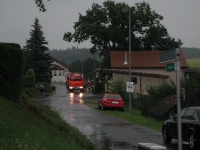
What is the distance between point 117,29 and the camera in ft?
224

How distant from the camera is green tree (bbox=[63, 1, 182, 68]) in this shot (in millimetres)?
68250

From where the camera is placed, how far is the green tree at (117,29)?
68250 millimetres

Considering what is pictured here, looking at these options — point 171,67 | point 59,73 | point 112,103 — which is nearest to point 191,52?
point 59,73

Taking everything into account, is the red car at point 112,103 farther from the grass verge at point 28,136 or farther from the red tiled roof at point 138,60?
the red tiled roof at point 138,60

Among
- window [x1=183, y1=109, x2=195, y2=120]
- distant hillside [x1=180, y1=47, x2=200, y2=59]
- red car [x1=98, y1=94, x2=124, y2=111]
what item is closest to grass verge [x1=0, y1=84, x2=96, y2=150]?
window [x1=183, y1=109, x2=195, y2=120]

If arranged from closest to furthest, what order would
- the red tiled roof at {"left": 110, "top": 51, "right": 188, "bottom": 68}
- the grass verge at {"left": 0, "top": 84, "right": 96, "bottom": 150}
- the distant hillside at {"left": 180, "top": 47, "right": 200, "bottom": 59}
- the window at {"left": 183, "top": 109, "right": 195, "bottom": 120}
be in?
1. the grass verge at {"left": 0, "top": 84, "right": 96, "bottom": 150}
2. the window at {"left": 183, "top": 109, "right": 195, "bottom": 120}
3. the red tiled roof at {"left": 110, "top": 51, "right": 188, "bottom": 68}
4. the distant hillside at {"left": 180, "top": 47, "right": 200, "bottom": 59}

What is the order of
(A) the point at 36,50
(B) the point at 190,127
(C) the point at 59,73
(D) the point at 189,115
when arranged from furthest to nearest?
(C) the point at 59,73 → (A) the point at 36,50 → (D) the point at 189,115 → (B) the point at 190,127

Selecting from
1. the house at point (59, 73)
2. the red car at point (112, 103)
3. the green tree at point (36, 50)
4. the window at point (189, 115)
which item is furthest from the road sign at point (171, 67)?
the house at point (59, 73)

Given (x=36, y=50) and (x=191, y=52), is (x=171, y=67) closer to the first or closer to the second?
(x=36, y=50)

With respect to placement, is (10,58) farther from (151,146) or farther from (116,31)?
(116,31)

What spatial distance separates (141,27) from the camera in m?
71.6

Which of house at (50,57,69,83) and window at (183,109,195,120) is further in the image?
house at (50,57,69,83)

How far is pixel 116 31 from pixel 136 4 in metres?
6.87

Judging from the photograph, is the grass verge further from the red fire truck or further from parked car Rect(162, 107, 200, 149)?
the red fire truck
